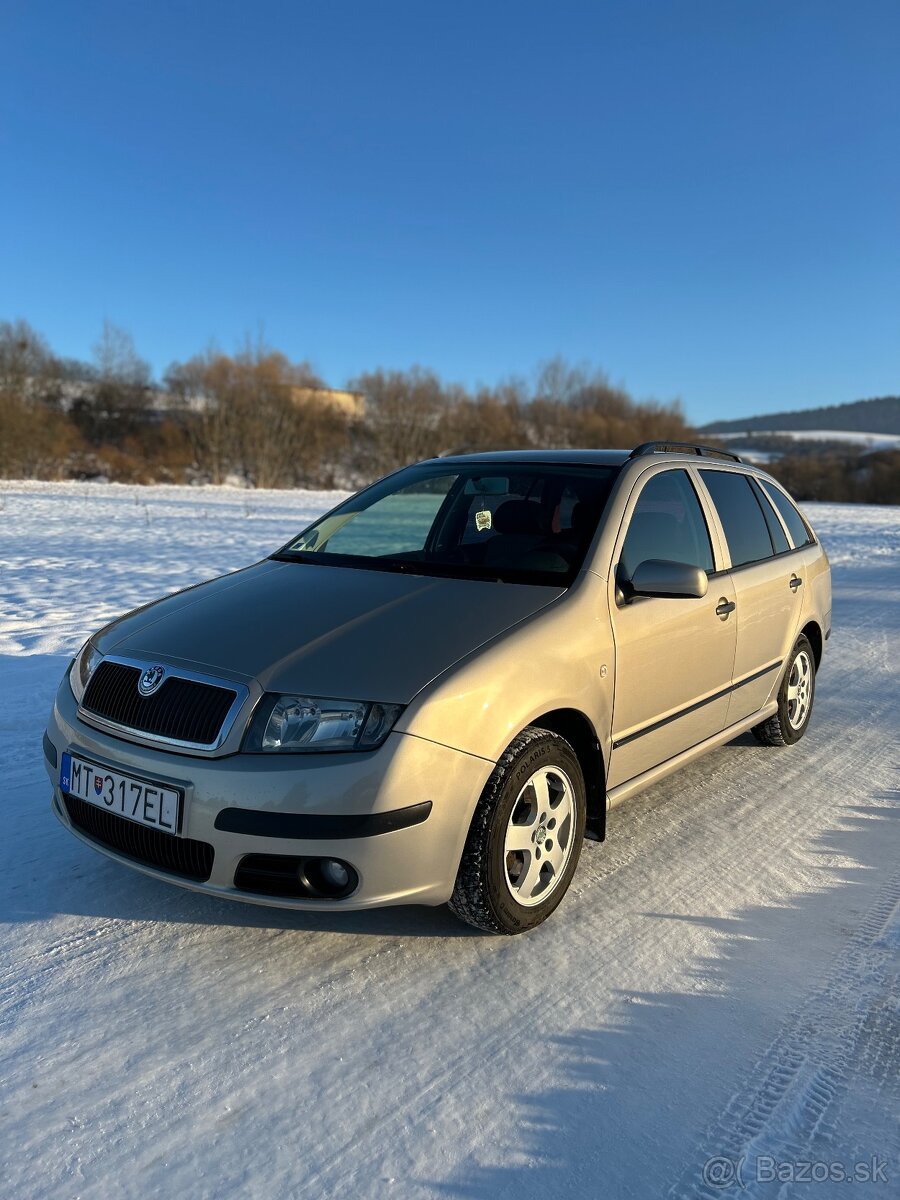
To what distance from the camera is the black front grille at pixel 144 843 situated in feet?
8.54

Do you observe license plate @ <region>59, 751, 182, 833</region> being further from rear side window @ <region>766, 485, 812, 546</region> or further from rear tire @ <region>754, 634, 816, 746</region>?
rear side window @ <region>766, 485, 812, 546</region>

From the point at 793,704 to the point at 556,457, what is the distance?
6.88ft

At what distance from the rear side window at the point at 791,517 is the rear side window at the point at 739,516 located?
37 cm

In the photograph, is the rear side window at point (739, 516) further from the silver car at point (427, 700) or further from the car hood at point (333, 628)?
the car hood at point (333, 628)

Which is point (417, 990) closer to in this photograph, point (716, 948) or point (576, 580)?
point (716, 948)

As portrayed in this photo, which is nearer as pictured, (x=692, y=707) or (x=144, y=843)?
(x=144, y=843)

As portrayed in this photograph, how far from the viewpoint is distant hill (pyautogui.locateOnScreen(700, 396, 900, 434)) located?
429 feet

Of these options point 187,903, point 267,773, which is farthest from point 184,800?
point 187,903

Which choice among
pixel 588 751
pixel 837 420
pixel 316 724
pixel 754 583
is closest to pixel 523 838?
pixel 588 751

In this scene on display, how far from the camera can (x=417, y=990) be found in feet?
8.48

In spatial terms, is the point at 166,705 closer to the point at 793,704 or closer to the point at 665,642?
the point at 665,642

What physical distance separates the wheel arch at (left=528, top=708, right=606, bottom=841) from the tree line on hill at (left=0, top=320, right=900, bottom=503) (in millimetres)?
42734

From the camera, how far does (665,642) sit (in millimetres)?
3479

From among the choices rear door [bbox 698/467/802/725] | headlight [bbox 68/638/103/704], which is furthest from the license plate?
rear door [bbox 698/467/802/725]
